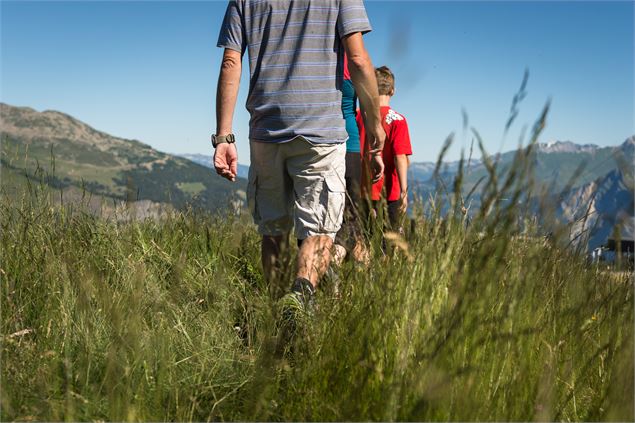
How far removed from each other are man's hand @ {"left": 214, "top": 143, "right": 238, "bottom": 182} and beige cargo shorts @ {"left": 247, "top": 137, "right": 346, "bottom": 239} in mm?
109

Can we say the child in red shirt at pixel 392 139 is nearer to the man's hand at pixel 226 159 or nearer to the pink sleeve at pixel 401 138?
the pink sleeve at pixel 401 138

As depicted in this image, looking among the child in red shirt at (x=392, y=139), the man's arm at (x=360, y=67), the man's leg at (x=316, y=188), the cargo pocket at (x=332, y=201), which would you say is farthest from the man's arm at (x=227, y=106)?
the child in red shirt at (x=392, y=139)

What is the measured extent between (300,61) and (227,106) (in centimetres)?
50

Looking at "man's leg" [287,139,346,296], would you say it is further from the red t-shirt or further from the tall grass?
the red t-shirt

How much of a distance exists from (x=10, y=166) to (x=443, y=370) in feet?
9.82

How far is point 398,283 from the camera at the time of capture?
1913mm

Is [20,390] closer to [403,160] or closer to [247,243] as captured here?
[247,243]

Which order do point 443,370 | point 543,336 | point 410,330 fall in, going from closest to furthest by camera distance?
point 443,370, point 410,330, point 543,336

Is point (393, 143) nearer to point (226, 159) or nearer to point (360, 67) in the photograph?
point (360, 67)

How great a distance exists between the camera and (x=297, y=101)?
3186 mm

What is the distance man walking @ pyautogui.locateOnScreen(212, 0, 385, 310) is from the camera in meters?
3.19

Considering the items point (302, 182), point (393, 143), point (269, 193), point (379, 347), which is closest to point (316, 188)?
point (302, 182)

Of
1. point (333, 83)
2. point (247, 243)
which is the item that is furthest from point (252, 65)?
point (247, 243)

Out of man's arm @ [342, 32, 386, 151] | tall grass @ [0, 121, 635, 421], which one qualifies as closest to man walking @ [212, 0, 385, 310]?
man's arm @ [342, 32, 386, 151]
